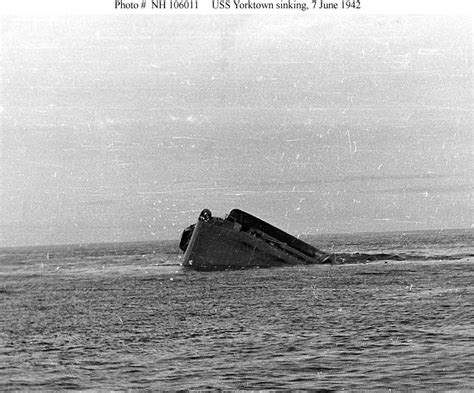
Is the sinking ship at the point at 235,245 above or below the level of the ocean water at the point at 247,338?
above

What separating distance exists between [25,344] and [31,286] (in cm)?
2037

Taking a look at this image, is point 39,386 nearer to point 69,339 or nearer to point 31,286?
point 69,339

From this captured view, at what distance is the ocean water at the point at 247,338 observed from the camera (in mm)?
10502

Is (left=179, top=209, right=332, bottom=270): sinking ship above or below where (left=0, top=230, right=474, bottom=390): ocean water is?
above

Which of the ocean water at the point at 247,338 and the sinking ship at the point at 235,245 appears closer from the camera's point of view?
the ocean water at the point at 247,338

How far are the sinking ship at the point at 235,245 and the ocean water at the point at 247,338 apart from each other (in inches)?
381

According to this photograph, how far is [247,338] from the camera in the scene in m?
14.2

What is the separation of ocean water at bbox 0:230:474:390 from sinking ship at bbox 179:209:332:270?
381 inches

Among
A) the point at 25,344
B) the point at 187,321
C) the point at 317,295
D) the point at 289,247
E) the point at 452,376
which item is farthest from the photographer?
the point at 289,247

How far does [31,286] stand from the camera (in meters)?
33.9

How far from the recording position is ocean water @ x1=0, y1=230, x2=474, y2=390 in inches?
413

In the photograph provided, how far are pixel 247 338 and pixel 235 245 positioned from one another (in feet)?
74.9

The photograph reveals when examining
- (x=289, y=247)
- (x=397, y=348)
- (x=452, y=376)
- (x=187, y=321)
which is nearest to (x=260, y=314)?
(x=187, y=321)

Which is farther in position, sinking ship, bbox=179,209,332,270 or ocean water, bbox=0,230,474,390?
sinking ship, bbox=179,209,332,270
